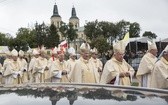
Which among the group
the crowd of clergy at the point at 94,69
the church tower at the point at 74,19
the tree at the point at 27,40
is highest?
the church tower at the point at 74,19

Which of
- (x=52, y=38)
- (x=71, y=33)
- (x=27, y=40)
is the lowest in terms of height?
(x=27, y=40)

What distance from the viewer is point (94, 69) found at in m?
13.2

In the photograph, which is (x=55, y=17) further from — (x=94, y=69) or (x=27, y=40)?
(x=94, y=69)

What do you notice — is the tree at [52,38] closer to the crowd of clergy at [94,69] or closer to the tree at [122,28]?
the tree at [122,28]

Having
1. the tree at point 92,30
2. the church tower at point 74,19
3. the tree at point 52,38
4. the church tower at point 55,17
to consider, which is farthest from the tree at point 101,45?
the church tower at point 74,19

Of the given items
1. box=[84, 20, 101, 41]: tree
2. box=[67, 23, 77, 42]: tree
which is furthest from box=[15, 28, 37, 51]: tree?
box=[84, 20, 101, 41]: tree

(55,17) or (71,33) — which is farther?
(55,17)

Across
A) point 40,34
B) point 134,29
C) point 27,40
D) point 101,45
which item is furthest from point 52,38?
point 134,29

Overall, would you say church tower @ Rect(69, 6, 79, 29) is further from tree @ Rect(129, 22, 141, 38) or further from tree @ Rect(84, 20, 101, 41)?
tree @ Rect(84, 20, 101, 41)

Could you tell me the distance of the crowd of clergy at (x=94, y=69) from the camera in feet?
Answer: 31.9

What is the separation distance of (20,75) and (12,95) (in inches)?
596

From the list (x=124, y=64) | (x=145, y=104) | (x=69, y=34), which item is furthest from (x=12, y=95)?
(x=69, y=34)

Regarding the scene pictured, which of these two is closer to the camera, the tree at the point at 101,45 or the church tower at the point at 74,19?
the tree at the point at 101,45

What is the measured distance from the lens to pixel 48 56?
1945 cm
